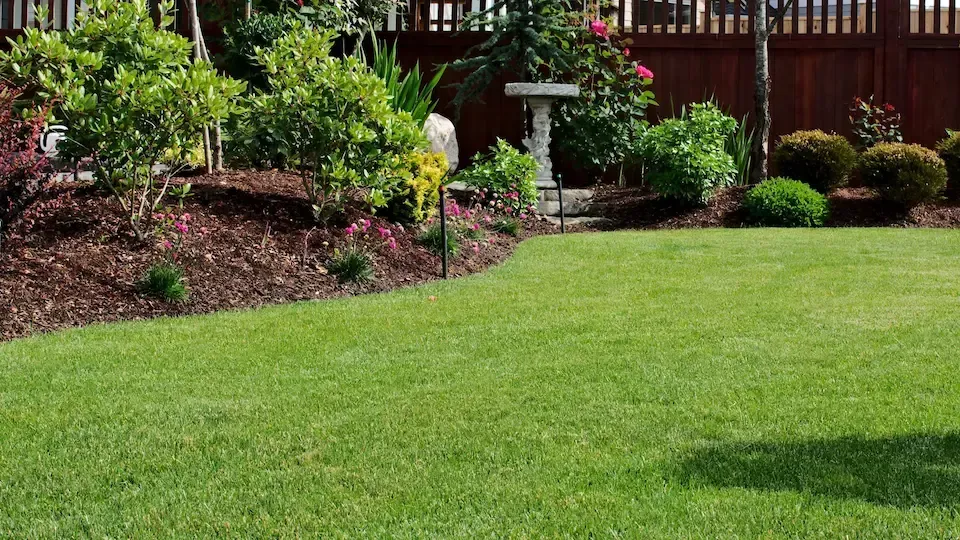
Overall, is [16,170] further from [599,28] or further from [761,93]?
[761,93]

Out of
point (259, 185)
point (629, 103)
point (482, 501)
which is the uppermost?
point (629, 103)

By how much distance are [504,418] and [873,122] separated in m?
11.1

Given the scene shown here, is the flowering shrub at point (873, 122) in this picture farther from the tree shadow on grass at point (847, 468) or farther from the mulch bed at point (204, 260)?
the tree shadow on grass at point (847, 468)

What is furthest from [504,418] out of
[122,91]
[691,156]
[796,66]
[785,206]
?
[796,66]

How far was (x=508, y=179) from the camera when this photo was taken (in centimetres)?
1098

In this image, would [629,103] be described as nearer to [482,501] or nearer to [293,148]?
[293,148]

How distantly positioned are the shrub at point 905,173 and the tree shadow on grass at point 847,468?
826 centimetres

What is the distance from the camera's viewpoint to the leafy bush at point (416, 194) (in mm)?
8852

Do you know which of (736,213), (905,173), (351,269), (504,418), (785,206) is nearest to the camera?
(504,418)

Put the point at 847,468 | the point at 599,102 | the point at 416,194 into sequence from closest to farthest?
1. the point at 847,468
2. the point at 416,194
3. the point at 599,102

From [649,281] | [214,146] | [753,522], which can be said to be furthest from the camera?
[214,146]

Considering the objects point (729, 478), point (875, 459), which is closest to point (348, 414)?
point (729, 478)

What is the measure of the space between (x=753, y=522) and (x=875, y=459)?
2.49ft

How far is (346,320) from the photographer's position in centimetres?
607
